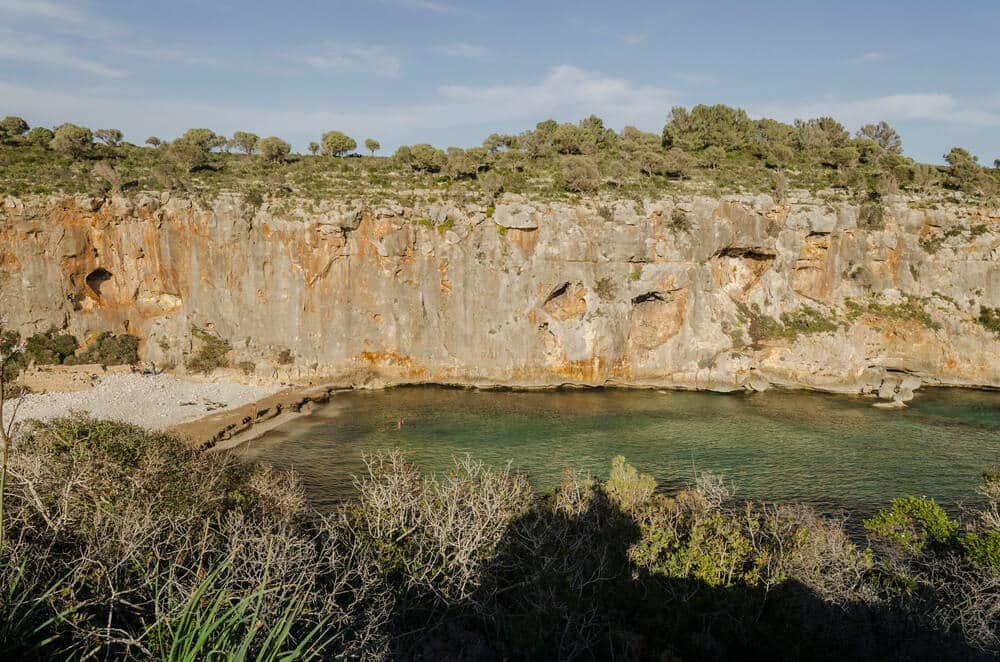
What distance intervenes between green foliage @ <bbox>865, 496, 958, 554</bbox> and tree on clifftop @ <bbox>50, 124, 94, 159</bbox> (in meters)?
58.6

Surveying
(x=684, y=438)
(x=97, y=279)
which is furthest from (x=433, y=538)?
(x=97, y=279)

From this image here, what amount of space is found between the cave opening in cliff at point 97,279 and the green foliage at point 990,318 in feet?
203

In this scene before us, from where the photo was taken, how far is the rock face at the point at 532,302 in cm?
4041

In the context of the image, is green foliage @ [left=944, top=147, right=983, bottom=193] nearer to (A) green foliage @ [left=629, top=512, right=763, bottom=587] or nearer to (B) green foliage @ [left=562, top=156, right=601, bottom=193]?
(B) green foliage @ [left=562, top=156, right=601, bottom=193]

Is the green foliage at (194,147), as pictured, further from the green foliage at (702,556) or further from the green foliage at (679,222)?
the green foliage at (702,556)

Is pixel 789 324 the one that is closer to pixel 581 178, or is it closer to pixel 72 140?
pixel 581 178

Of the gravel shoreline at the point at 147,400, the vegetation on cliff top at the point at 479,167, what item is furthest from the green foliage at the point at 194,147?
the gravel shoreline at the point at 147,400

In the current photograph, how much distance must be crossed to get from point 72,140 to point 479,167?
34.3 m

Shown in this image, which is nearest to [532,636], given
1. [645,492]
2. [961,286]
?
[645,492]

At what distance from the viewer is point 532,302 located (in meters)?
41.1

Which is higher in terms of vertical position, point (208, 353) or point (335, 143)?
point (335, 143)

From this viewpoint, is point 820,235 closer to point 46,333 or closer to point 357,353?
point 357,353

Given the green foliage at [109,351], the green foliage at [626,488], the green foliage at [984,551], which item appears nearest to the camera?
the green foliage at [984,551]

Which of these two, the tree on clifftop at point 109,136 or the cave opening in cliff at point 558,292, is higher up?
the tree on clifftop at point 109,136
